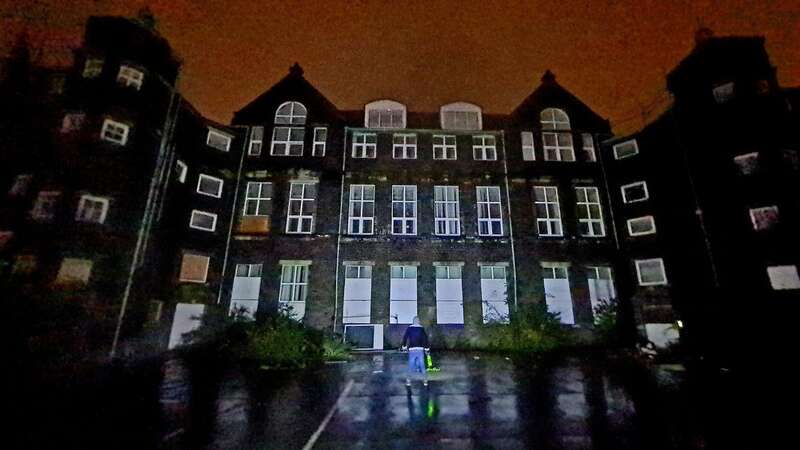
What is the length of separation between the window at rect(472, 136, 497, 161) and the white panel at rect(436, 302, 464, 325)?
Result: 29.2ft

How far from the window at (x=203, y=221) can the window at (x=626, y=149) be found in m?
23.8

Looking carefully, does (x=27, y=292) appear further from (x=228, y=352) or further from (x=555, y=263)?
(x=555, y=263)

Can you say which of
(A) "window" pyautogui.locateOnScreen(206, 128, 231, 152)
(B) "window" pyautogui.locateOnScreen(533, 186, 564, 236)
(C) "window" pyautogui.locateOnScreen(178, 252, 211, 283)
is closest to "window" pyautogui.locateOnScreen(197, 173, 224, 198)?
(A) "window" pyautogui.locateOnScreen(206, 128, 231, 152)

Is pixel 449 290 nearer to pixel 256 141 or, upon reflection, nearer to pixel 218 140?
pixel 256 141

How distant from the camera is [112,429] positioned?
6.79 meters

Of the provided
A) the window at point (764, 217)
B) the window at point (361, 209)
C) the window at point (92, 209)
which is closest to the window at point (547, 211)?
the window at point (764, 217)

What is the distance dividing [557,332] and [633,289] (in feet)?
18.7

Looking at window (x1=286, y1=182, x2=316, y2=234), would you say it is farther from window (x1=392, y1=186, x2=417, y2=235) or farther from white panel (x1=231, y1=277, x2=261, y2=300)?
window (x1=392, y1=186, x2=417, y2=235)

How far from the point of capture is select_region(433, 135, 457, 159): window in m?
21.7

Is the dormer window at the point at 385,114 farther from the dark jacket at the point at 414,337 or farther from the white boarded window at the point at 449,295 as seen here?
the dark jacket at the point at 414,337

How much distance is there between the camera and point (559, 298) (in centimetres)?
1912

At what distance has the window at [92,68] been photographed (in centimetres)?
1641

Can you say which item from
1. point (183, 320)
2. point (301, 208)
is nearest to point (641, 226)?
point (301, 208)

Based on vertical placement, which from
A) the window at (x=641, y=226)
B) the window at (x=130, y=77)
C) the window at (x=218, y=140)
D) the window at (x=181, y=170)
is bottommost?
the window at (x=641, y=226)
